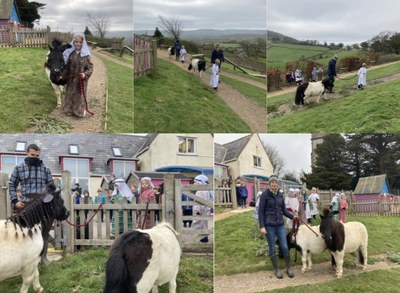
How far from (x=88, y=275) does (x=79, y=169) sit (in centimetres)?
117

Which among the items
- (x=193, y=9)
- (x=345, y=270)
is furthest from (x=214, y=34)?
(x=345, y=270)

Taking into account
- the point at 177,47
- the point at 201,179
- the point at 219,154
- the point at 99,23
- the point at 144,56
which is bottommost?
the point at 201,179

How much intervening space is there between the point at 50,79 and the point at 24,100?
14.6 inches

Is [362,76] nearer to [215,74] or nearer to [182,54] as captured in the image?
[215,74]

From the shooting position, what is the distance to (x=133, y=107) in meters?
4.98

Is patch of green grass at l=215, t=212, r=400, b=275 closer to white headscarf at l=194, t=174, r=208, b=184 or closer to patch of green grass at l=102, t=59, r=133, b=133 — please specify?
white headscarf at l=194, t=174, r=208, b=184

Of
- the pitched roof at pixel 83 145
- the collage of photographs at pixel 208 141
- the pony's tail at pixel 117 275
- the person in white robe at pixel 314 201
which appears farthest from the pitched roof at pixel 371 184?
the pony's tail at pixel 117 275

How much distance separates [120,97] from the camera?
4.94 m

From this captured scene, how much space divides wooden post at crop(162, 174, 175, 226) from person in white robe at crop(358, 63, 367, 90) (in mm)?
2780

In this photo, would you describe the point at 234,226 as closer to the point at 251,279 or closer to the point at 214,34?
the point at 251,279

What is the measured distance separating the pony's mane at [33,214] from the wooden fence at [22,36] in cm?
184

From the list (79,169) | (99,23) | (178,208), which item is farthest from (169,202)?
(99,23)


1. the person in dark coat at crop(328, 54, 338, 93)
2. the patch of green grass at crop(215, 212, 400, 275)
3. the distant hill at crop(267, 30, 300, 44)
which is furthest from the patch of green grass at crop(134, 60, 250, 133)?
→ the person in dark coat at crop(328, 54, 338, 93)

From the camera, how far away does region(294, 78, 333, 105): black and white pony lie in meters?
5.29
